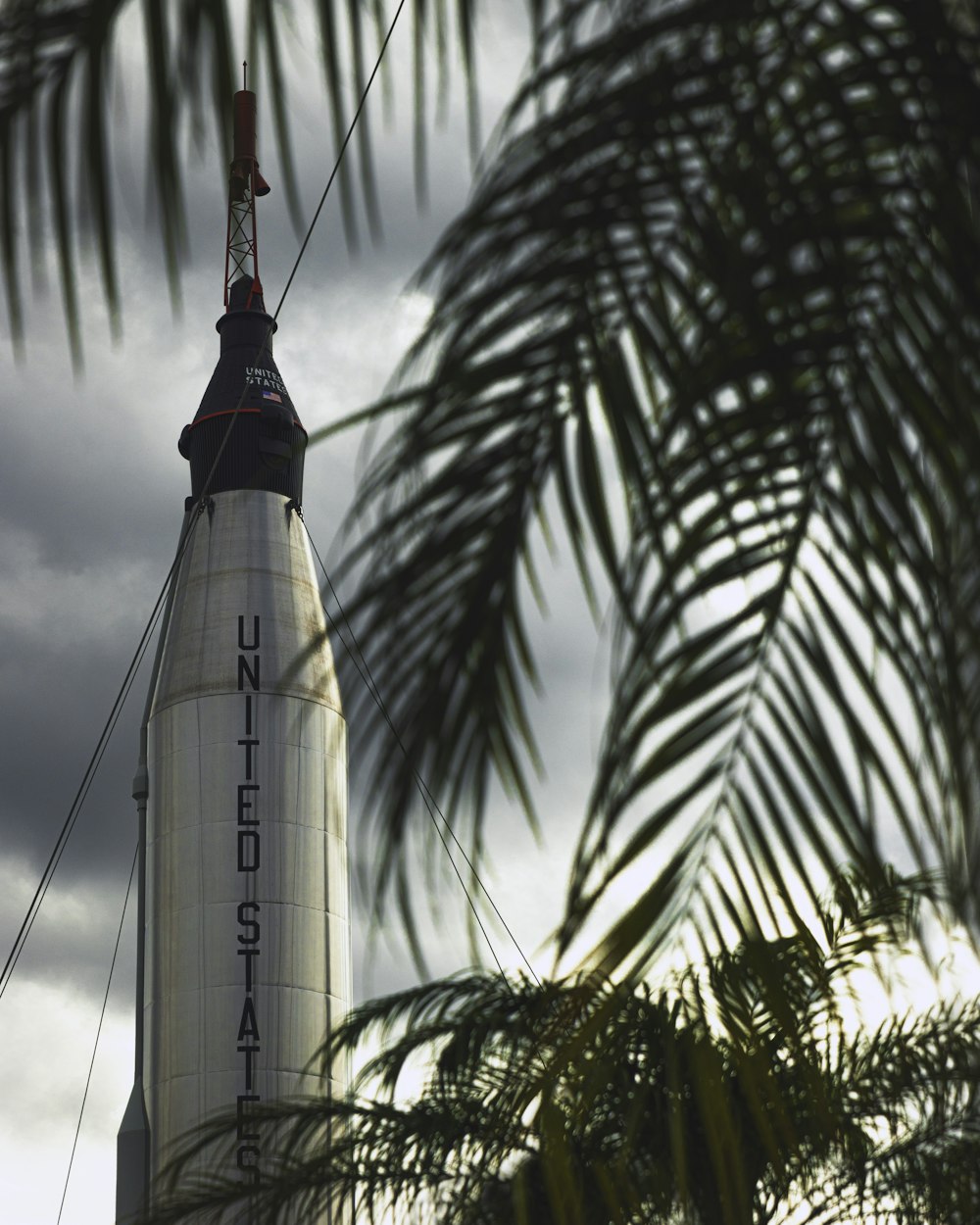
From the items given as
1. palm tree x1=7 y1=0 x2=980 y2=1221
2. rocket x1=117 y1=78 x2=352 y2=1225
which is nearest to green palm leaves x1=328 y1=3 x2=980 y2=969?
palm tree x1=7 y1=0 x2=980 y2=1221

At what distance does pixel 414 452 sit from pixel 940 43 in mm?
882

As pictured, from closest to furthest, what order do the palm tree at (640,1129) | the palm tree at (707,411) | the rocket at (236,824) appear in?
the palm tree at (707,411)
the palm tree at (640,1129)
the rocket at (236,824)

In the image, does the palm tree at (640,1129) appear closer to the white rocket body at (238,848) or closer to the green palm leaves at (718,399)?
the green palm leaves at (718,399)

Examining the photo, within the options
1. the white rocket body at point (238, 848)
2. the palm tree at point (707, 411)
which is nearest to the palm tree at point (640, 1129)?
the palm tree at point (707, 411)

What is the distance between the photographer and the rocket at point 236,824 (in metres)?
18.4

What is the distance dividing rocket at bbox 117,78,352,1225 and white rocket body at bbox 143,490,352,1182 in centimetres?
2

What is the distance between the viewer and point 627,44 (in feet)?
7.35

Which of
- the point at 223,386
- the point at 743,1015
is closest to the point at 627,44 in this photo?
the point at 743,1015

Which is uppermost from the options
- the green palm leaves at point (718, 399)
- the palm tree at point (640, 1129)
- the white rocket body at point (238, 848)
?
the white rocket body at point (238, 848)

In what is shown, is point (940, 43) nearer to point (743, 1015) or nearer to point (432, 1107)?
point (743, 1015)

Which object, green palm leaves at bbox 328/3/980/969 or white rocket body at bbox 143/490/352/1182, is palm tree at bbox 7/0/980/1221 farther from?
white rocket body at bbox 143/490/352/1182

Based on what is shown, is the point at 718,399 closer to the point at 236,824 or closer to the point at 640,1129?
the point at 640,1129

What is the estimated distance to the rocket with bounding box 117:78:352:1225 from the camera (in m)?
18.4

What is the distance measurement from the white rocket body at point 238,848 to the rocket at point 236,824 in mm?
21
